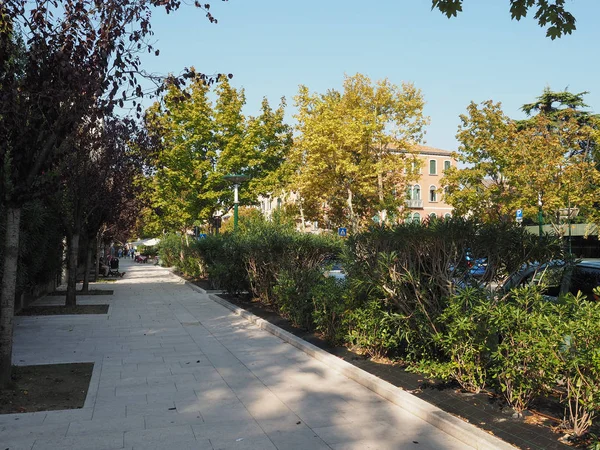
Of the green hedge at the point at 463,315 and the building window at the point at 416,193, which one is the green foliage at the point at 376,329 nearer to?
the green hedge at the point at 463,315

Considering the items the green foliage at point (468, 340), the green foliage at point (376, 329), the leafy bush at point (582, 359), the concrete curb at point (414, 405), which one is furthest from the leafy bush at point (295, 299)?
the leafy bush at point (582, 359)

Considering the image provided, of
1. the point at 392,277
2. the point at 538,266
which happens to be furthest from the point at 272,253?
the point at 538,266

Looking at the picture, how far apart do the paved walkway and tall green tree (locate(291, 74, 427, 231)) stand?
22.6 metres

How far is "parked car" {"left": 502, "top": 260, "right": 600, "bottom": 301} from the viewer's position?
6.44m

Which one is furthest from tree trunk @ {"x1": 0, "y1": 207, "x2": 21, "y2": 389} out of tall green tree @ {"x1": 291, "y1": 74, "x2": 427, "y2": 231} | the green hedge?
tall green tree @ {"x1": 291, "y1": 74, "x2": 427, "y2": 231}

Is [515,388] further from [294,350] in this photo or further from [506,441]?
[294,350]

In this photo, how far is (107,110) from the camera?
7055 mm

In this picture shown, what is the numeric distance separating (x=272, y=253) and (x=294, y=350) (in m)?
5.12

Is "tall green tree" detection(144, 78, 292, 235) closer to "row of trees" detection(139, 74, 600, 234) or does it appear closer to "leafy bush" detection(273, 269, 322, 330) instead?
"row of trees" detection(139, 74, 600, 234)

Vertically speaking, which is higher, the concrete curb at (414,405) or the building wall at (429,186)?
the building wall at (429,186)

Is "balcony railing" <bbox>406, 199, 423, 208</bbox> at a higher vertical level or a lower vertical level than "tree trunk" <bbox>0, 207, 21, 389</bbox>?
higher

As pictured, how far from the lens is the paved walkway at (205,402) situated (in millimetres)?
4996

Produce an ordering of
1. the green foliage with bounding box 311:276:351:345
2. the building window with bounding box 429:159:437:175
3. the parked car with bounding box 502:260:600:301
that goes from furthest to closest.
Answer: the building window with bounding box 429:159:437:175, the green foliage with bounding box 311:276:351:345, the parked car with bounding box 502:260:600:301

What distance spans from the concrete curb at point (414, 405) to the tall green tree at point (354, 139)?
24.0 m
